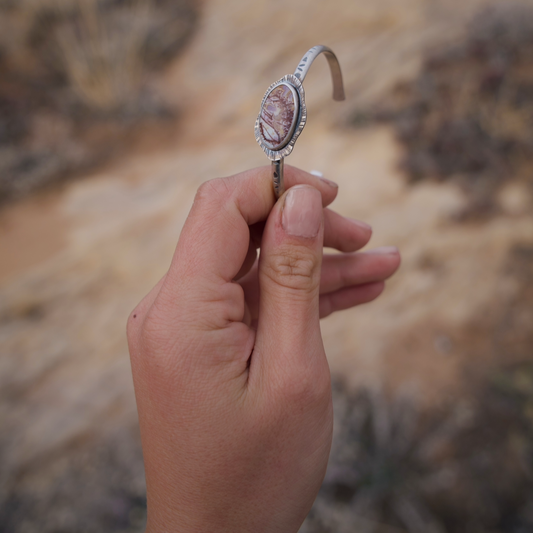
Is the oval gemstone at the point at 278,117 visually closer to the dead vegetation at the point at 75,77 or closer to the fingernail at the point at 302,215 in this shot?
the fingernail at the point at 302,215

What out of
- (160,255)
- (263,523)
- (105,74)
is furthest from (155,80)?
(263,523)

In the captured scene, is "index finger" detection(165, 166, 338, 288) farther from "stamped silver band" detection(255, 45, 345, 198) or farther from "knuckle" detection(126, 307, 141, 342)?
"knuckle" detection(126, 307, 141, 342)

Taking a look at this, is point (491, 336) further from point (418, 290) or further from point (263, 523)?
point (263, 523)

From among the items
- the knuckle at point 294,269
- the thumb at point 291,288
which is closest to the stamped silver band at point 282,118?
the thumb at point 291,288

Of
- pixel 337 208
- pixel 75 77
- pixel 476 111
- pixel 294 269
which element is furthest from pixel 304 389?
pixel 75 77

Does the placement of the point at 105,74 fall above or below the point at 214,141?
above

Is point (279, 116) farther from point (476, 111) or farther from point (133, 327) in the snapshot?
A: point (476, 111)

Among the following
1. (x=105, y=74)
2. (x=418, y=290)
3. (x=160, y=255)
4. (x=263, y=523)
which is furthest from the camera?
(x=105, y=74)
